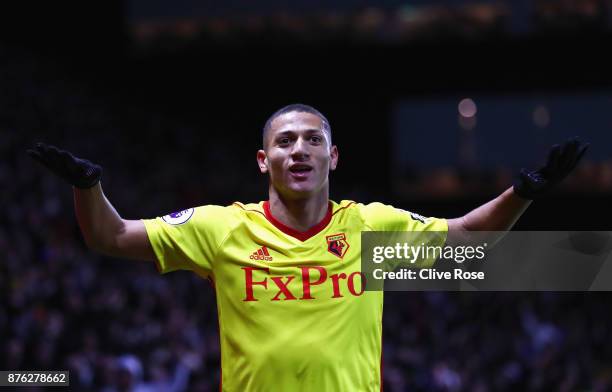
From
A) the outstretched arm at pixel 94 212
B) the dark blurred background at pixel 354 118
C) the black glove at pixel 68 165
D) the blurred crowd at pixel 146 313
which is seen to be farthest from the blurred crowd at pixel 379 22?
the black glove at pixel 68 165

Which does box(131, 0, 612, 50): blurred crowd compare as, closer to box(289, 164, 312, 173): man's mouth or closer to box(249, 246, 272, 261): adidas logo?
box(289, 164, 312, 173): man's mouth

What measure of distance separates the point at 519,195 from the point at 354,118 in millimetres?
21316

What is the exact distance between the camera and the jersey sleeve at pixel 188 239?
11.9 feet

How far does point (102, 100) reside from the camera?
2297 cm

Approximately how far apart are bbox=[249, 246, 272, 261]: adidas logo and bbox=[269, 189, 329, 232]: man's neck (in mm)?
189

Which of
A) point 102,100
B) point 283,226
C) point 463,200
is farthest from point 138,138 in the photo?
point 283,226

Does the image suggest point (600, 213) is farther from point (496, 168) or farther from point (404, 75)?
point (404, 75)

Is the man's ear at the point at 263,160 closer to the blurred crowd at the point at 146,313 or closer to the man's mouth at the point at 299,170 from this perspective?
the man's mouth at the point at 299,170

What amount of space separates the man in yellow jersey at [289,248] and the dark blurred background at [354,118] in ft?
28.4

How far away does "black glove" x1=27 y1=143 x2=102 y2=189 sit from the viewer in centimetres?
336

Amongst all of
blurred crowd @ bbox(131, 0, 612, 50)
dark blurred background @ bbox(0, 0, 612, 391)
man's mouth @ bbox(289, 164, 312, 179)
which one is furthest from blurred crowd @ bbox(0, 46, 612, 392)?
man's mouth @ bbox(289, 164, 312, 179)

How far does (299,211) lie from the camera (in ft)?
12.5

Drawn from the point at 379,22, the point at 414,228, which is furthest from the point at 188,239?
the point at 379,22

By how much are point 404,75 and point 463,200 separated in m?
3.74
